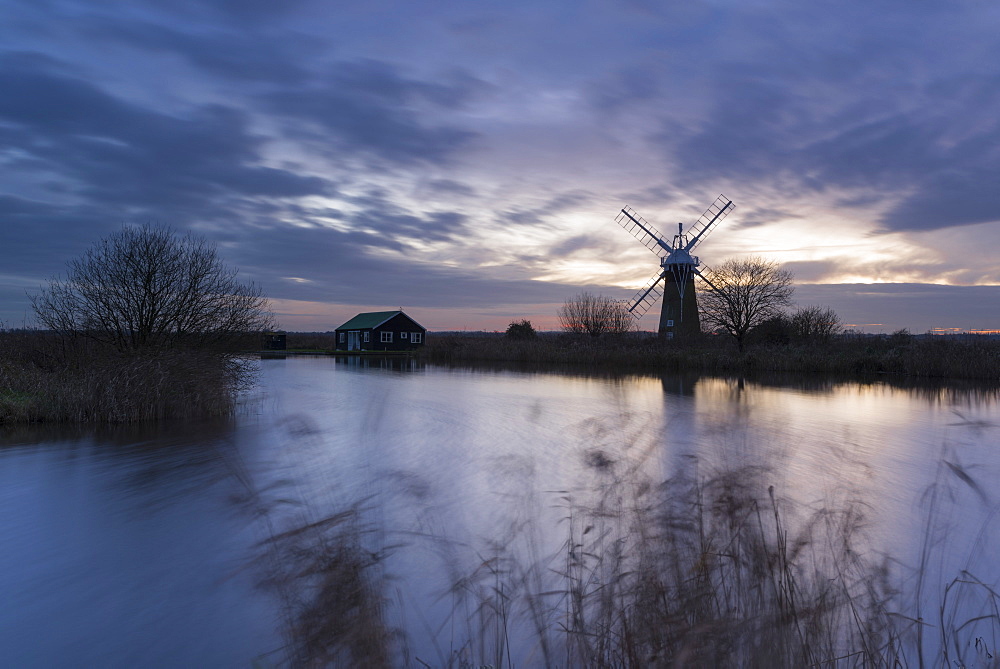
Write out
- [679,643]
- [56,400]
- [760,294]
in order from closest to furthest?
[679,643], [56,400], [760,294]

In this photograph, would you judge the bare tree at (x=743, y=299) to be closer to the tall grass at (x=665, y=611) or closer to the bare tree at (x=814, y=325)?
the bare tree at (x=814, y=325)

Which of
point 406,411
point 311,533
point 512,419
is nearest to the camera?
point 311,533

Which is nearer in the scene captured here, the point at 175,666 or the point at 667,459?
the point at 175,666

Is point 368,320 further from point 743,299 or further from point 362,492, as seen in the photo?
point 362,492

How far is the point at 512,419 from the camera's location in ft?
44.3

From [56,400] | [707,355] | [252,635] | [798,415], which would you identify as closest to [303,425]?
[252,635]

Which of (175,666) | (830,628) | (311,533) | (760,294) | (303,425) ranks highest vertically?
(760,294)

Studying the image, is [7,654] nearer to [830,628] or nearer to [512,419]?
[830,628]

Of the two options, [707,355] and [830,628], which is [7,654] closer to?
[830,628]

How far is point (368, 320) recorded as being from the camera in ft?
159

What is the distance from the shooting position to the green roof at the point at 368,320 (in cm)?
4602

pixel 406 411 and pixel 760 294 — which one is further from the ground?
pixel 760 294

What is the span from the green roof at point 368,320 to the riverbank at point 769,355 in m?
9.55

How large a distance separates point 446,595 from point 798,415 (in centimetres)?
1220
